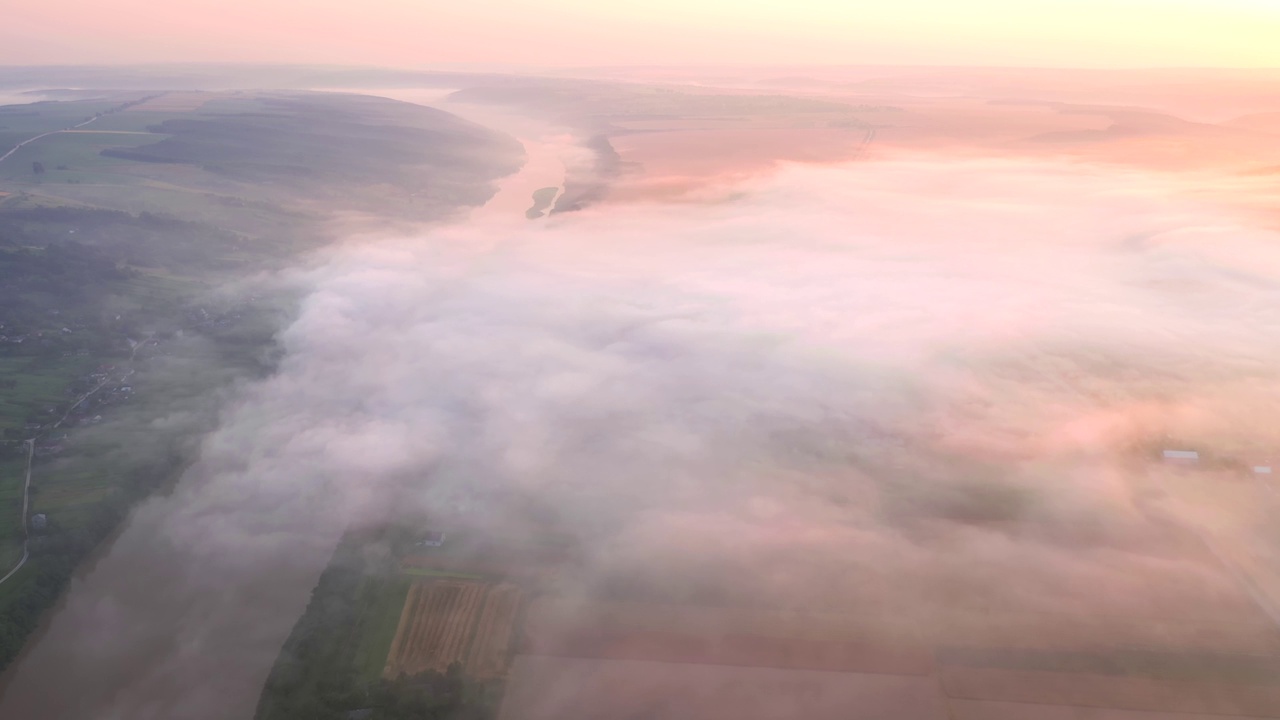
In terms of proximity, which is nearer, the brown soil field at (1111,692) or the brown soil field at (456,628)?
the brown soil field at (1111,692)

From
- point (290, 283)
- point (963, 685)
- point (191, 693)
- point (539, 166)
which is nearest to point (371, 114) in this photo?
point (539, 166)

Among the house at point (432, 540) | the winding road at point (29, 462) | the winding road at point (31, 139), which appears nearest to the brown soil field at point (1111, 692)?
the house at point (432, 540)

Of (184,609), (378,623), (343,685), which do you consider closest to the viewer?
(343,685)

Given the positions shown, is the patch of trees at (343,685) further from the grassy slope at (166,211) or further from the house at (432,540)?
the grassy slope at (166,211)

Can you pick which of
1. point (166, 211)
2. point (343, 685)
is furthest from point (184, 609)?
point (166, 211)

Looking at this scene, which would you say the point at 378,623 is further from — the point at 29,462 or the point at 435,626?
the point at 29,462

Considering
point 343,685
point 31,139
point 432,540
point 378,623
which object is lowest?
point 343,685

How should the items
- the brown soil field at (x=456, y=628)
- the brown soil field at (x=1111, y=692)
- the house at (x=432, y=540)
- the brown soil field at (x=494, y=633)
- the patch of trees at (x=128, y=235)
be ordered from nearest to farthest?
1. the brown soil field at (x=1111, y=692)
2. the brown soil field at (x=494, y=633)
3. the brown soil field at (x=456, y=628)
4. the house at (x=432, y=540)
5. the patch of trees at (x=128, y=235)
